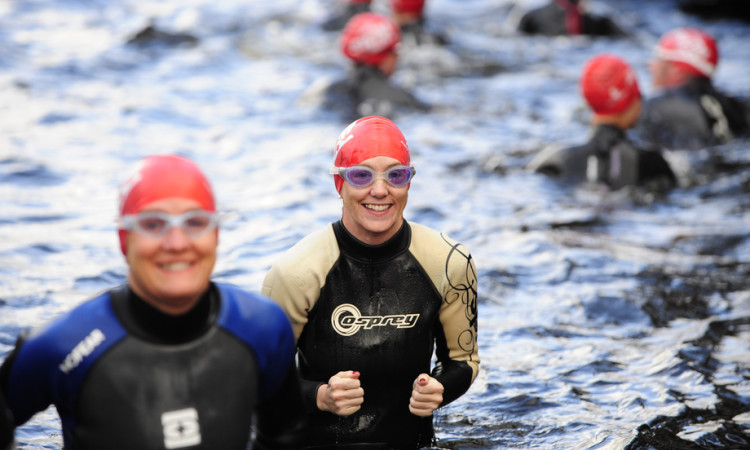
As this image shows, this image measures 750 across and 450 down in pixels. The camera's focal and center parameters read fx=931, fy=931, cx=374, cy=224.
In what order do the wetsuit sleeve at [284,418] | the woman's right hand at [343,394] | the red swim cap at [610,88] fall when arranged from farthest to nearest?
the red swim cap at [610,88]
the woman's right hand at [343,394]
the wetsuit sleeve at [284,418]

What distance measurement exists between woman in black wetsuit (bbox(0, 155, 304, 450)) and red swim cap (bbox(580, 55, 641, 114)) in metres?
6.53

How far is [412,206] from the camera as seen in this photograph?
9.68 meters

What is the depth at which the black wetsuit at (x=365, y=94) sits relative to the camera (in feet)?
37.3

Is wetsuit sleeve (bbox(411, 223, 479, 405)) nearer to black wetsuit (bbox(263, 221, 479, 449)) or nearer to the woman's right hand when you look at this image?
black wetsuit (bbox(263, 221, 479, 449))

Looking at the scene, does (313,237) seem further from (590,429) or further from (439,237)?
(590,429)

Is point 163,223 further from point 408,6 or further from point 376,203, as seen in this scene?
point 408,6

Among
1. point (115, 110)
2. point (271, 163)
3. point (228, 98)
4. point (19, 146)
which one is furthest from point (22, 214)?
point (228, 98)

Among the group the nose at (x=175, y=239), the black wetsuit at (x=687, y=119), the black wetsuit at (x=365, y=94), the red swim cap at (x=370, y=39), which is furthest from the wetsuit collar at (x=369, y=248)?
the black wetsuit at (x=687, y=119)

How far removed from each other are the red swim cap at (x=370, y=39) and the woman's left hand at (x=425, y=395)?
7233 mm

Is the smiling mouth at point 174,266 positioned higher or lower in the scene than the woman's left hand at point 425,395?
higher

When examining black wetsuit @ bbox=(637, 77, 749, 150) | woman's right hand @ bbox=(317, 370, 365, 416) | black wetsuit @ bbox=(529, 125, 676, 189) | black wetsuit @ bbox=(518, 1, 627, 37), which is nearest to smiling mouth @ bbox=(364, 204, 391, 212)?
woman's right hand @ bbox=(317, 370, 365, 416)

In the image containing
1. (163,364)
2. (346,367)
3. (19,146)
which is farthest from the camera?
(19,146)

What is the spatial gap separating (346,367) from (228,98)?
9734 millimetres

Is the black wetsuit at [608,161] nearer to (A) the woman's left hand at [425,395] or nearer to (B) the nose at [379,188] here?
(B) the nose at [379,188]
